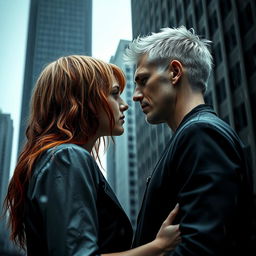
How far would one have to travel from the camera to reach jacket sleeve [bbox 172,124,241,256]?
5.20 feet

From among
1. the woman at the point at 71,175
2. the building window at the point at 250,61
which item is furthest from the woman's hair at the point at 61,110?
the building window at the point at 250,61

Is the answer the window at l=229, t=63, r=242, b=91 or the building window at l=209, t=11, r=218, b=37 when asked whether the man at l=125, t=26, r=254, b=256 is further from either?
the building window at l=209, t=11, r=218, b=37

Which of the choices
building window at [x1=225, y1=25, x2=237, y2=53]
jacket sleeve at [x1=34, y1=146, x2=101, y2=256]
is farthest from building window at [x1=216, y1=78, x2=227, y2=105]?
jacket sleeve at [x1=34, y1=146, x2=101, y2=256]

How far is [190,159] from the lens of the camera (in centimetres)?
177

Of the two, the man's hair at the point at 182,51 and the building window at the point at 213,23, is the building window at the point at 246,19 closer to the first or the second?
the building window at the point at 213,23

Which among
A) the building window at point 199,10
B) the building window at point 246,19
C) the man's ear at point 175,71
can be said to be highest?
the building window at point 199,10

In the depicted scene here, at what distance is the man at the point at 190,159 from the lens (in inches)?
63.8

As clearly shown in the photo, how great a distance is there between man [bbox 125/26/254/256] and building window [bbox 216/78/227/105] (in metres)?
15.8

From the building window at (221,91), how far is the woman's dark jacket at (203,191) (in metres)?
16.3

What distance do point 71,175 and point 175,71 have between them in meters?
1.11

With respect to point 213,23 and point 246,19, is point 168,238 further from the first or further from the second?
point 213,23

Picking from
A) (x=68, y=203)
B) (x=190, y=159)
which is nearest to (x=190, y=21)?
(x=190, y=159)

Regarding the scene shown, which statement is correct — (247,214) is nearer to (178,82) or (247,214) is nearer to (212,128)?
(212,128)

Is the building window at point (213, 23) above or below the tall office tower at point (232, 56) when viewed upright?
above
